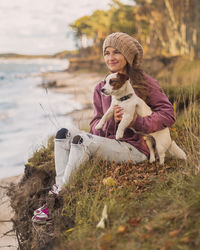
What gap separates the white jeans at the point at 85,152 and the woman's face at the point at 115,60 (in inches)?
34.4

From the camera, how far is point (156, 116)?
3428 mm

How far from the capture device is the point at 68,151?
11.8 feet

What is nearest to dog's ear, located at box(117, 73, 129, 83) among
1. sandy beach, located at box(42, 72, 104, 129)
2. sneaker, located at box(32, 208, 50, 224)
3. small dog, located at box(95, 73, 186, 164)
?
small dog, located at box(95, 73, 186, 164)

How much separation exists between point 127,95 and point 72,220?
1434 millimetres

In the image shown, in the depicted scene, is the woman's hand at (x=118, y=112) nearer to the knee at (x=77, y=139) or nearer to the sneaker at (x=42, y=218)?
the knee at (x=77, y=139)

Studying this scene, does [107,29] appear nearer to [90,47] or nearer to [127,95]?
[90,47]

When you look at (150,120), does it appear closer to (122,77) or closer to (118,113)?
(118,113)

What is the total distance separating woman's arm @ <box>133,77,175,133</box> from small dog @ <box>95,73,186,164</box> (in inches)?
2.6

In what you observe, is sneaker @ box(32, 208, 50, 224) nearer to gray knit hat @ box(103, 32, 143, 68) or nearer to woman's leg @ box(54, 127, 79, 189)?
woman's leg @ box(54, 127, 79, 189)

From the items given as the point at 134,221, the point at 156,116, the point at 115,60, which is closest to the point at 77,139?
the point at 156,116

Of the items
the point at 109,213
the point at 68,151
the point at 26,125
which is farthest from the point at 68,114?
the point at 109,213

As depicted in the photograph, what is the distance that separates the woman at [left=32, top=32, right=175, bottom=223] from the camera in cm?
336

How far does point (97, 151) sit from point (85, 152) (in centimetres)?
17

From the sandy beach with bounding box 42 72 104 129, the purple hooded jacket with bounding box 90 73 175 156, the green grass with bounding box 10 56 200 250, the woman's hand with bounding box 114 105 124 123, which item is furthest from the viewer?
the sandy beach with bounding box 42 72 104 129
